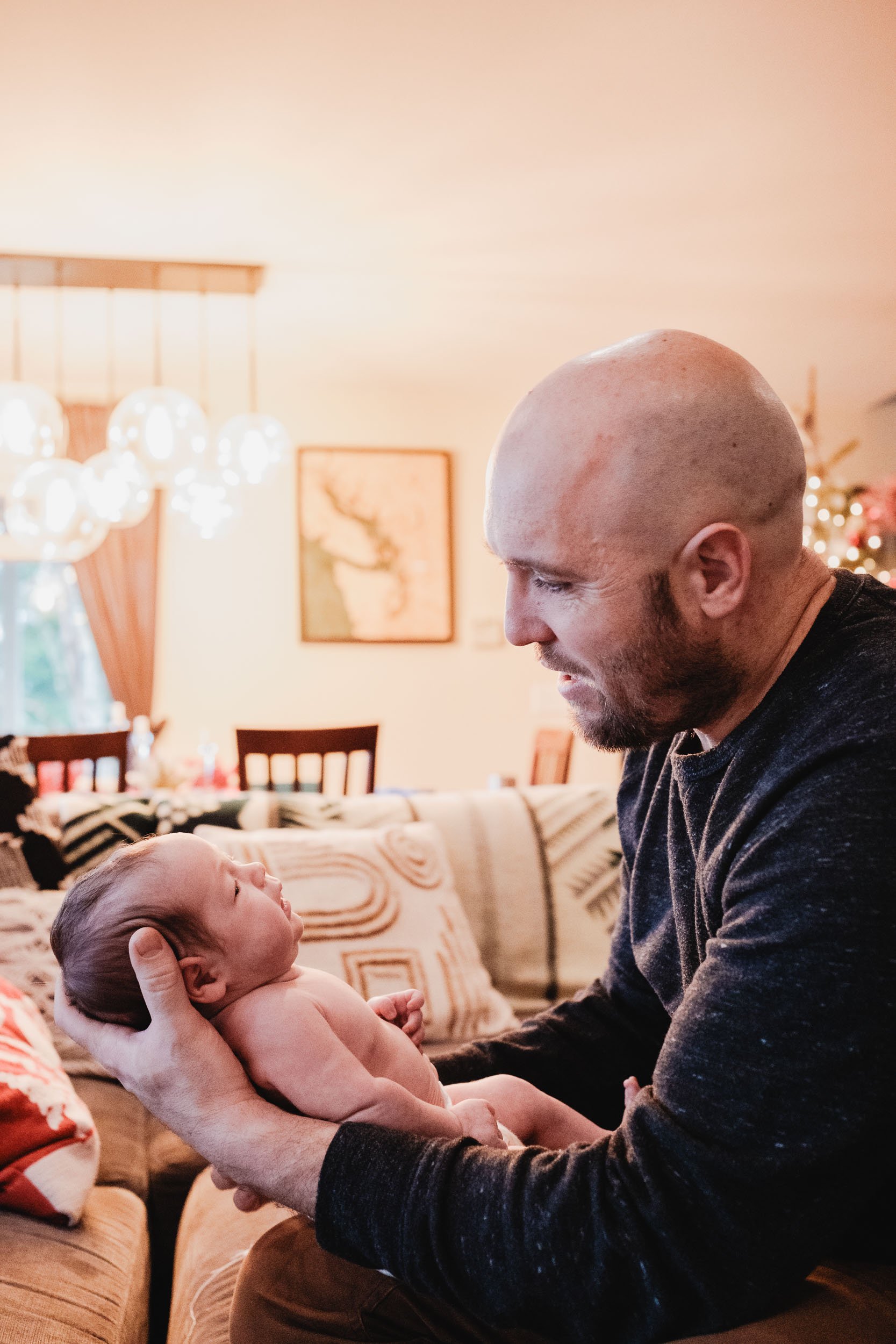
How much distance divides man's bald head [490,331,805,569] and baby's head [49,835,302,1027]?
554mm

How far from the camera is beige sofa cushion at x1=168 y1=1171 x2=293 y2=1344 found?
4.11ft

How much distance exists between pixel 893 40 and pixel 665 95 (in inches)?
23.7

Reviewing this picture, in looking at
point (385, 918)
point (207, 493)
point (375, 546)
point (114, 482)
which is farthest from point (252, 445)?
point (375, 546)

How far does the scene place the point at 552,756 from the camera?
4629mm

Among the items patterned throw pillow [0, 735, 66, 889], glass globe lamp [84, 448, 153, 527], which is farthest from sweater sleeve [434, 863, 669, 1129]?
glass globe lamp [84, 448, 153, 527]

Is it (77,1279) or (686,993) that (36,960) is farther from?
(686,993)

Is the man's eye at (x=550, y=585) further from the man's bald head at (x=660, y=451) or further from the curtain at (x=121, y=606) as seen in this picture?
the curtain at (x=121, y=606)

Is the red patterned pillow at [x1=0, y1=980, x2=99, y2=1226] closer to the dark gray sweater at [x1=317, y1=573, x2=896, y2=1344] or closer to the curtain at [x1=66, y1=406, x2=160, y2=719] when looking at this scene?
the dark gray sweater at [x1=317, y1=573, x2=896, y2=1344]

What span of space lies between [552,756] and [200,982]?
11.6ft

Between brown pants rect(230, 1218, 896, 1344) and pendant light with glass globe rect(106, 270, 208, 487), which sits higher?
pendant light with glass globe rect(106, 270, 208, 487)

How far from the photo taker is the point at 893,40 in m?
2.78

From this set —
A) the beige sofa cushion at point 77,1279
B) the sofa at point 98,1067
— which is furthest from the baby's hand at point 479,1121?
the beige sofa cushion at point 77,1279

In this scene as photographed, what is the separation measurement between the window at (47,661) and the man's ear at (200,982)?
5187mm

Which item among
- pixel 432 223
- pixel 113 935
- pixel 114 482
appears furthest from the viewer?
pixel 432 223
